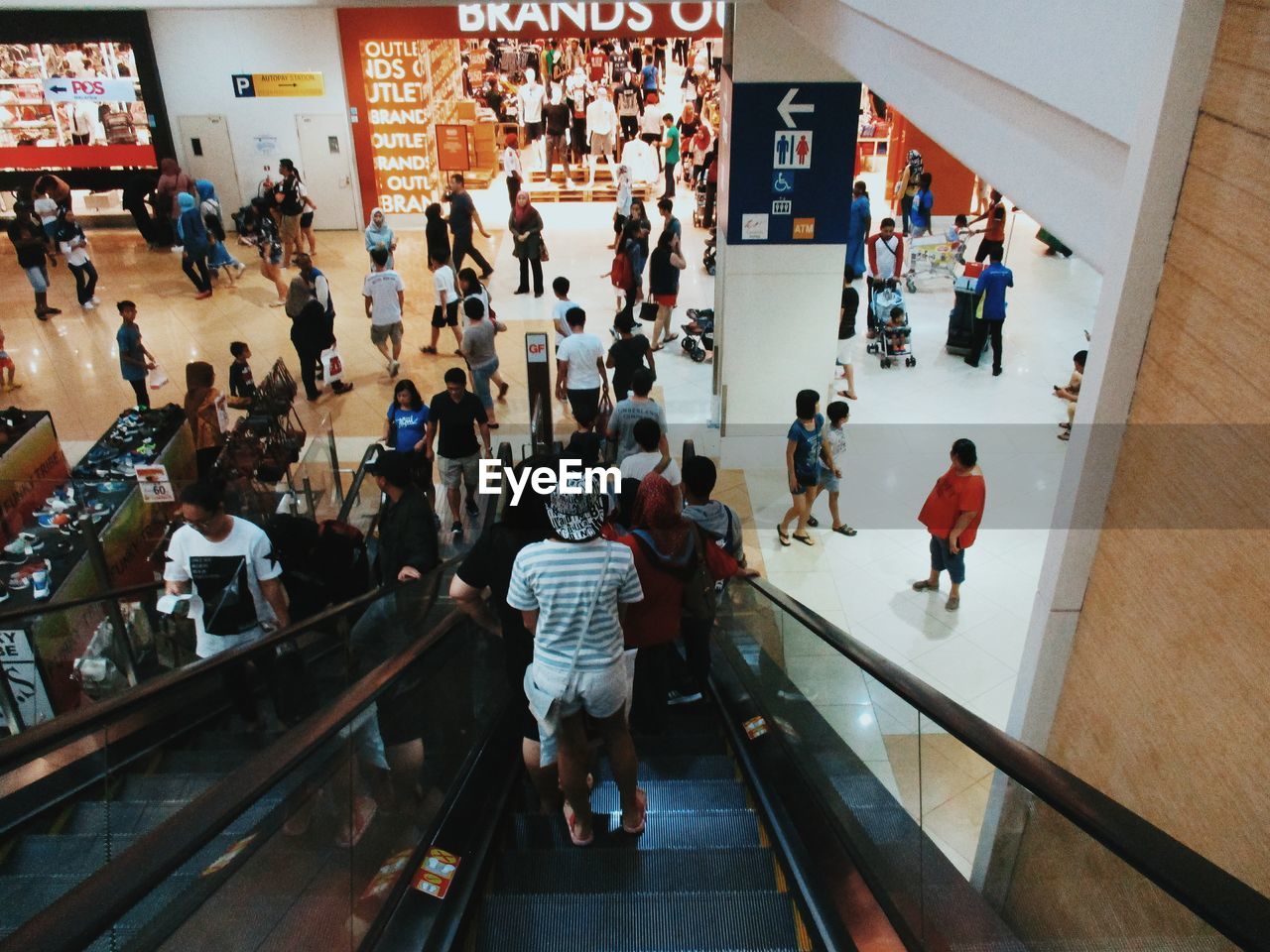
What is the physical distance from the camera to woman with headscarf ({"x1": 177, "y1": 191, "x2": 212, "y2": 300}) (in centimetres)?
1254

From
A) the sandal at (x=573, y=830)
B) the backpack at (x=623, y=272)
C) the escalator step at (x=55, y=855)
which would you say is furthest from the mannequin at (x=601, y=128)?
the escalator step at (x=55, y=855)

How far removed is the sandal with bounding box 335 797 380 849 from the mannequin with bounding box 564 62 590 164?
1701 centimetres

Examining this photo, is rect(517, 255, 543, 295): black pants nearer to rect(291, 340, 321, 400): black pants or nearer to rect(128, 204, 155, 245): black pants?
rect(291, 340, 321, 400): black pants

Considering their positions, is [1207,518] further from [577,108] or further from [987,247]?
[577,108]

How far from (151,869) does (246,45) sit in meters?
16.0

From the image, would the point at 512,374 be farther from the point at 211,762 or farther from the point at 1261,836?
the point at 1261,836

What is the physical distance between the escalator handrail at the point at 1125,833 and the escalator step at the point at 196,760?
117 inches

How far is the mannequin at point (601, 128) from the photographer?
17.7 metres

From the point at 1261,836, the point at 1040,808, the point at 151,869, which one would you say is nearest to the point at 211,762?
the point at 151,869

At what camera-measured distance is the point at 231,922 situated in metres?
2.04

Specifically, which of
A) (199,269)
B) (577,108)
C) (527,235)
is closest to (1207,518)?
(527,235)

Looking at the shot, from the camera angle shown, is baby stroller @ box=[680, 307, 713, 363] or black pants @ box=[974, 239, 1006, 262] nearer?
baby stroller @ box=[680, 307, 713, 363]

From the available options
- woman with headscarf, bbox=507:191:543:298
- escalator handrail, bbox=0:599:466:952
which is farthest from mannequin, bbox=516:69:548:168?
escalator handrail, bbox=0:599:466:952

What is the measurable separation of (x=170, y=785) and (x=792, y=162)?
6.81m
